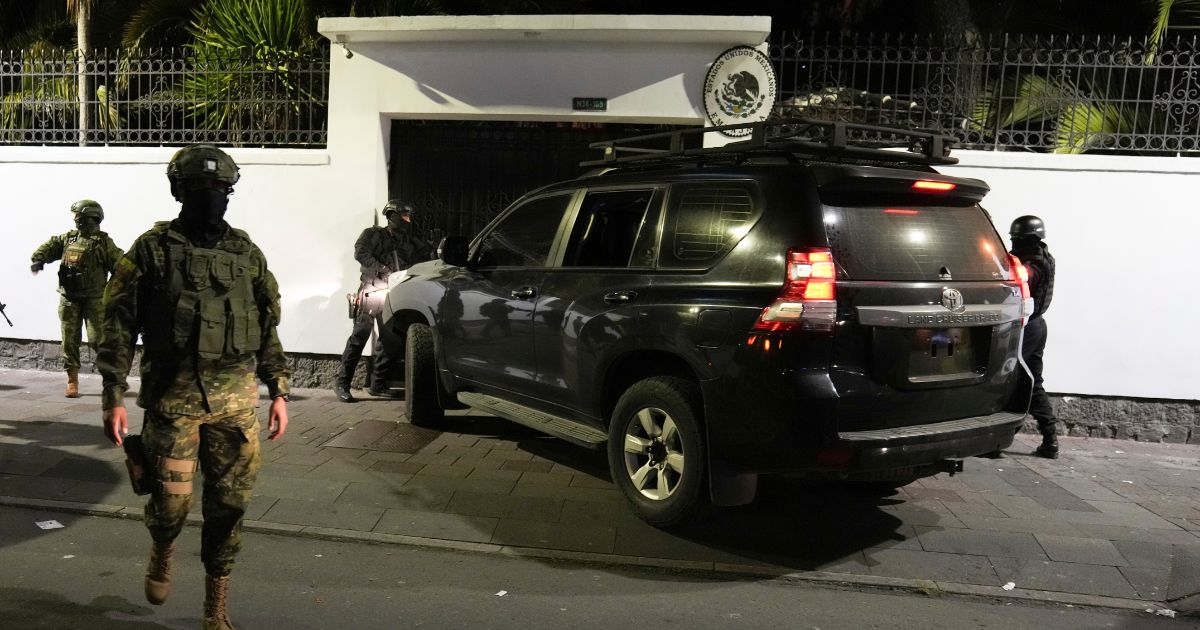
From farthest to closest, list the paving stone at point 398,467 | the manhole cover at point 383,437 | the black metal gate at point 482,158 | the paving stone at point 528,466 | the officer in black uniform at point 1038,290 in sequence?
the black metal gate at point 482,158
the officer in black uniform at point 1038,290
the manhole cover at point 383,437
the paving stone at point 528,466
the paving stone at point 398,467

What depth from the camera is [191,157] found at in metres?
3.17

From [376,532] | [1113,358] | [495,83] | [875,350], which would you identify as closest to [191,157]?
[376,532]

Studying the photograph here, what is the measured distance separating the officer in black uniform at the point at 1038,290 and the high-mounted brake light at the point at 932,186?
273 cm

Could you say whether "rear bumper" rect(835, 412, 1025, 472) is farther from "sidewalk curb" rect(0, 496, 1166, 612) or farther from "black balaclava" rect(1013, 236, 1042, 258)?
"black balaclava" rect(1013, 236, 1042, 258)

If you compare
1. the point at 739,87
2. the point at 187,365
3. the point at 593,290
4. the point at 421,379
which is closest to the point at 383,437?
the point at 421,379

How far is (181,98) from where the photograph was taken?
8828mm

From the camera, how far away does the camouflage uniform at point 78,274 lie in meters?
7.38

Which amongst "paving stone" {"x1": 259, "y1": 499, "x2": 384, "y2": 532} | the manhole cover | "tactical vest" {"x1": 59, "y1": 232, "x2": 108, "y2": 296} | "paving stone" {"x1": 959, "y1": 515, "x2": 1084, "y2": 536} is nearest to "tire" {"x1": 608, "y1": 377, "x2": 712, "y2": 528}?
"paving stone" {"x1": 259, "y1": 499, "x2": 384, "y2": 532}

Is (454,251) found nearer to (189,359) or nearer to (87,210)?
(189,359)

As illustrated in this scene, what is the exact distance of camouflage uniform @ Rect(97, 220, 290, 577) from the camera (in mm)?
3188

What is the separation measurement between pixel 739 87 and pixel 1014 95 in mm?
2420

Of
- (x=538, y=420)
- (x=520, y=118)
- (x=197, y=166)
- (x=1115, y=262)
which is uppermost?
(x=520, y=118)

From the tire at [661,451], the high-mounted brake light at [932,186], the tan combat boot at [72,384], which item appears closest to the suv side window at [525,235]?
the tire at [661,451]

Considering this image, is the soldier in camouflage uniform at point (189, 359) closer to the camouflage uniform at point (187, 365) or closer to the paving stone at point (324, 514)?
the camouflage uniform at point (187, 365)
